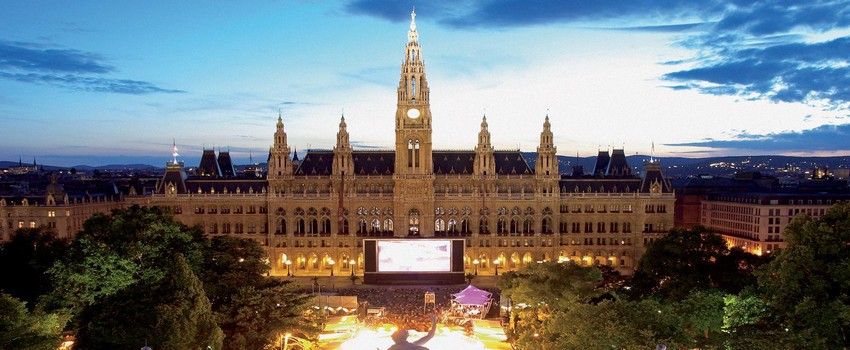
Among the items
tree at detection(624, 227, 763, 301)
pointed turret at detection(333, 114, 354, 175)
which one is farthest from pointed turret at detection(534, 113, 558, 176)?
tree at detection(624, 227, 763, 301)

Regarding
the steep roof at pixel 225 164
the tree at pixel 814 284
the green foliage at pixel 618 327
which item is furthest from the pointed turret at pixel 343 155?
the tree at pixel 814 284

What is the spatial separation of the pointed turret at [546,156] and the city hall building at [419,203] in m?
0.18

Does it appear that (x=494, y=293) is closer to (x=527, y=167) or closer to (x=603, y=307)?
(x=527, y=167)

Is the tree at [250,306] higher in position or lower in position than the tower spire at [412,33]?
lower

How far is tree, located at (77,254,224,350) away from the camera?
41.2m

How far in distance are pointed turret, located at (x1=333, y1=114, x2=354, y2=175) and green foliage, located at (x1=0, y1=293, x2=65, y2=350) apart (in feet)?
228

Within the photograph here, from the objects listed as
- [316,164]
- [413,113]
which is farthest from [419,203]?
[316,164]

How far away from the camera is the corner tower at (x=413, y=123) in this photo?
4195 inches

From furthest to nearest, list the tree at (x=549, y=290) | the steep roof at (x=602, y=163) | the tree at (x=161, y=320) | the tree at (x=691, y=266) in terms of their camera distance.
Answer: the steep roof at (x=602, y=163) < the tree at (x=691, y=266) < the tree at (x=549, y=290) < the tree at (x=161, y=320)

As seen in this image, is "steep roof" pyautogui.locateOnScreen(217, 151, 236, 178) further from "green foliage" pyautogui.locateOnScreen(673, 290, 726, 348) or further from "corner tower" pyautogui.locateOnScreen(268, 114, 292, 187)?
"green foliage" pyautogui.locateOnScreen(673, 290, 726, 348)

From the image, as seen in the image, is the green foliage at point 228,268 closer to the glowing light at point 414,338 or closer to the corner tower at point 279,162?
the glowing light at point 414,338

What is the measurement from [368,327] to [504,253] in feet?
153

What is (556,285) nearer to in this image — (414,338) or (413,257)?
(414,338)

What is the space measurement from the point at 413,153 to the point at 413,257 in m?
18.4
